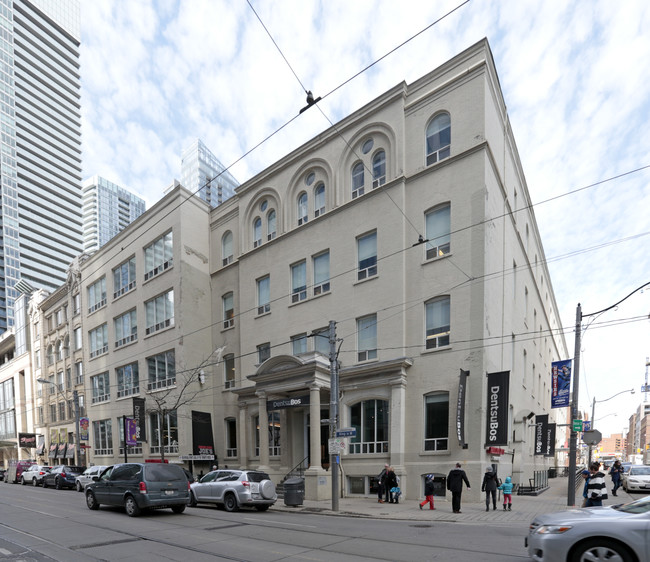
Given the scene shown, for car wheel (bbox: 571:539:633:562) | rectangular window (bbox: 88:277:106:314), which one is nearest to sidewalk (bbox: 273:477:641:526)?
car wheel (bbox: 571:539:633:562)

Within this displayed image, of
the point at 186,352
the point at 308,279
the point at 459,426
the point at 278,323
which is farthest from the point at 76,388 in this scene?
the point at 459,426

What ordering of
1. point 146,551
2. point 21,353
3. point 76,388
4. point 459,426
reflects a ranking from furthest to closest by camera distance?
point 21,353
point 76,388
point 459,426
point 146,551

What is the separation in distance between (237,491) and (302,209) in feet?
49.8

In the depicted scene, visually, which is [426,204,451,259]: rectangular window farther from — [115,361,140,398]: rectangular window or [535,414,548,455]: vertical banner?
[115,361,140,398]: rectangular window

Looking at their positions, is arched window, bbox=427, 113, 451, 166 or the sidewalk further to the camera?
arched window, bbox=427, 113, 451, 166

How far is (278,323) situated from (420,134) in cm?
1208

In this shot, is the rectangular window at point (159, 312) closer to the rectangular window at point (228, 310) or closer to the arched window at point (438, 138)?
the rectangular window at point (228, 310)

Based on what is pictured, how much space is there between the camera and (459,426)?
58.4ft

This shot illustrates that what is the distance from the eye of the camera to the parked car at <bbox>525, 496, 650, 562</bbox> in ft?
19.5

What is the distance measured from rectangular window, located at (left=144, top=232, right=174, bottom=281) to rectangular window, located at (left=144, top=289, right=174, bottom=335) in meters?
1.77

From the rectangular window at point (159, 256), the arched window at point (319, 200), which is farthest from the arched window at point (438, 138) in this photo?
the rectangular window at point (159, 256)

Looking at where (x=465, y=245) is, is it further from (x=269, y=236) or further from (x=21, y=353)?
(x=21, y=353)

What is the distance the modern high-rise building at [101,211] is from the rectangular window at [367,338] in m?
172

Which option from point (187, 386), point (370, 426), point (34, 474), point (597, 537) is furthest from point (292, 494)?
point (34, 474)
